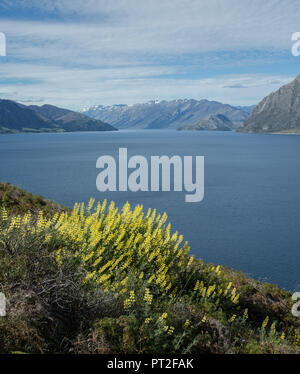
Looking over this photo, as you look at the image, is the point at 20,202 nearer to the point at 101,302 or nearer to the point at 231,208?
the point at 101,302

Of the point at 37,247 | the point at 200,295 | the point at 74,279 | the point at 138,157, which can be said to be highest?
the point at 138,157

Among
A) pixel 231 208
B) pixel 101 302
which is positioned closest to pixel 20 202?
pixel 101 302

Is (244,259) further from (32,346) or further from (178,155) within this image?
(178,155)

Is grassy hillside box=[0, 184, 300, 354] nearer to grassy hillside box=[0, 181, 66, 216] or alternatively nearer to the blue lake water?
grassy hillside box=[0, 181, 66, 216]

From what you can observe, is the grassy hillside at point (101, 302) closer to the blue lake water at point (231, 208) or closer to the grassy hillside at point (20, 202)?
the grassy hillside at point (20, 202)

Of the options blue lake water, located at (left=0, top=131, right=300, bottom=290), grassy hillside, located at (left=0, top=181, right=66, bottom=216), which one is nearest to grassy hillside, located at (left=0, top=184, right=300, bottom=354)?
grassy hillside, located at (left=0, top=181, right=66, bottom=216)

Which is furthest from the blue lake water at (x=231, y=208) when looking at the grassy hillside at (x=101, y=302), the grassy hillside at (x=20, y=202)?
the grassy hillside at (x=101, y=302)

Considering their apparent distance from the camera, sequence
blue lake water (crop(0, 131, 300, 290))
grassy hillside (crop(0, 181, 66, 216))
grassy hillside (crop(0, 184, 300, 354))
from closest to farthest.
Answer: grassy hillside (crop(0, 184, 300, 354))
grassy hillside (crop(0, 181, 66, 216))
blue lake water (crop(0, 131, 300, 290))

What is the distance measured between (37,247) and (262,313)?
23.9 ft

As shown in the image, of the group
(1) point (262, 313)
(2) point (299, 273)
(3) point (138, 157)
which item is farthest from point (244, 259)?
(3) point (138, 157)

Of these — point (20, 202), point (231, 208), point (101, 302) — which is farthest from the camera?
point (231, 208)

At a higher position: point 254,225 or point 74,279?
point 74,279

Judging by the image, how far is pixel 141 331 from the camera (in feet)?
19.0
